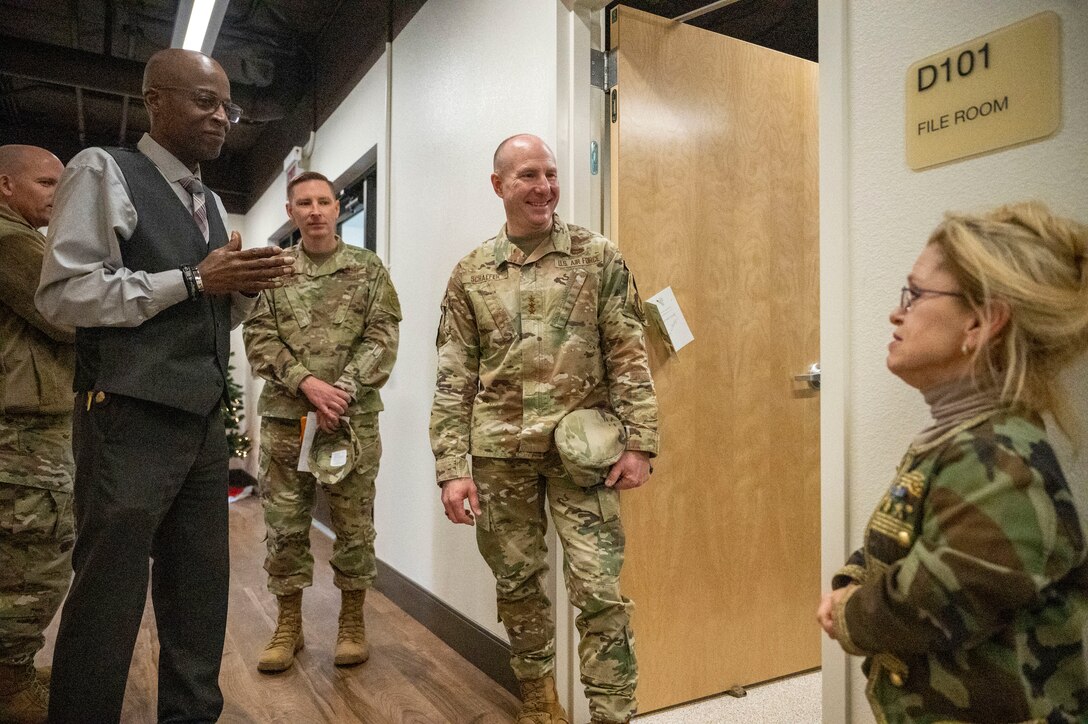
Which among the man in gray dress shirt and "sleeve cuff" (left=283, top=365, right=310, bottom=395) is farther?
"sleeve cuff" (left=283, top=365, right=310, bottom=395)

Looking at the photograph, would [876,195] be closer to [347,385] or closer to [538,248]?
[538,248]

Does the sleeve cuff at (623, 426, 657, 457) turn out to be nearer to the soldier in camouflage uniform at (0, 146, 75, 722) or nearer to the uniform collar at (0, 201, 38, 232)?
the soldier in camouflage uniform at (0, 146, 75, 722)

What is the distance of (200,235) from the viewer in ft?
5.11

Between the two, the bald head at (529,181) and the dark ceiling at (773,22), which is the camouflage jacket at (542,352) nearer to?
the bald head at (529,181)

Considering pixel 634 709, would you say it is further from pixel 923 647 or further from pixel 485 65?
pixel 485 65

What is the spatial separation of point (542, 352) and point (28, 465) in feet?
4.56

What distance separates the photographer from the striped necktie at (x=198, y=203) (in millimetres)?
1571

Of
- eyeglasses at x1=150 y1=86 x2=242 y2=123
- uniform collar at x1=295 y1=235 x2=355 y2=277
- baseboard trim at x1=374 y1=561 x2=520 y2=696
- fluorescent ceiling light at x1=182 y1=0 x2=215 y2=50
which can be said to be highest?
fluorescent ceiling light at x1=182 y1=0 x2=215 y2=50

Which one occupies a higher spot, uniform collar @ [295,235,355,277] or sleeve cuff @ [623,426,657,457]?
uniform collar @ [295,235,355,277]

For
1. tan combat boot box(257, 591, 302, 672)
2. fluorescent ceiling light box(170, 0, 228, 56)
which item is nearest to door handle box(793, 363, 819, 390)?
tan combat boot box(257, 591, 302, 672)

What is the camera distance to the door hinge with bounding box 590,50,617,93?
2.01 m

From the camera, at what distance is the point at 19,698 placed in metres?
1.89

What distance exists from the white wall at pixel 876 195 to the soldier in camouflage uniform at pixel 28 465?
1.82 meters

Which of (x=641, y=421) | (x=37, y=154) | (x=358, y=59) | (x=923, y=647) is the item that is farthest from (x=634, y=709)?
(x=358, y=59)
